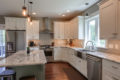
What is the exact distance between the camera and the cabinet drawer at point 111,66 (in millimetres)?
1766

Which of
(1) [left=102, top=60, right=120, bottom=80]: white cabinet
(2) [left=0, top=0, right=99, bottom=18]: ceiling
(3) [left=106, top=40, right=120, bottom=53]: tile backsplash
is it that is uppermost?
(2) [left=0, top=0, right=99, bottom=18]: ceiling

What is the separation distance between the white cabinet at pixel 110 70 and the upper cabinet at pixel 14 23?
4353 millimetres

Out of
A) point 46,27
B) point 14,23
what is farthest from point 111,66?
point 14,23

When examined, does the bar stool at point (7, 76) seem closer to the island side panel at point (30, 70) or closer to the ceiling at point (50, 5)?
the island side panel at point (30, 70)

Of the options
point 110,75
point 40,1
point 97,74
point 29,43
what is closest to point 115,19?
point 110,75

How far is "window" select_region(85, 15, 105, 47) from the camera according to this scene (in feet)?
11.5

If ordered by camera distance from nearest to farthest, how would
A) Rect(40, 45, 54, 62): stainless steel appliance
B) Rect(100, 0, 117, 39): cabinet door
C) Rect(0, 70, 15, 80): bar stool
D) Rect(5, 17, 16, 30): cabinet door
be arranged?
1. Rect(0, 70, 15, 80): bar stool
2. Rect(100, 0, 117, 39): cabinet door
3. Rect(5, 17, 16, 30): cabinet door
4. Rect(40, 45, 54, 62): stainless steel appliance

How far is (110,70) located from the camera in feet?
6.43

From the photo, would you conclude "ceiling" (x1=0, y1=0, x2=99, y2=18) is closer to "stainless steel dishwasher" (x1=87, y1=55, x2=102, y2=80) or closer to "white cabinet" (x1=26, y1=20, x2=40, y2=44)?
"white cabinet" (x1=26, y1=20, x2=40, y2=44)

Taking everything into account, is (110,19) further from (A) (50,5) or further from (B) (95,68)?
(A) (50,5)

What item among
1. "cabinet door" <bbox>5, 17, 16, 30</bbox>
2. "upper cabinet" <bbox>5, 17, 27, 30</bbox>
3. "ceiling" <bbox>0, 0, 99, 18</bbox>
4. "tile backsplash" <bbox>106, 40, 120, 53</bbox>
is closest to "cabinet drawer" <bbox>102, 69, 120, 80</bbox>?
"tile backsplash" <bbox>106, 40, 120, 53</bbox>

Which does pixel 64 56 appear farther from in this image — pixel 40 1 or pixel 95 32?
pixel 40 1

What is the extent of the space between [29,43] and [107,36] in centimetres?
433

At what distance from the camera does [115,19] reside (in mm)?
2148
